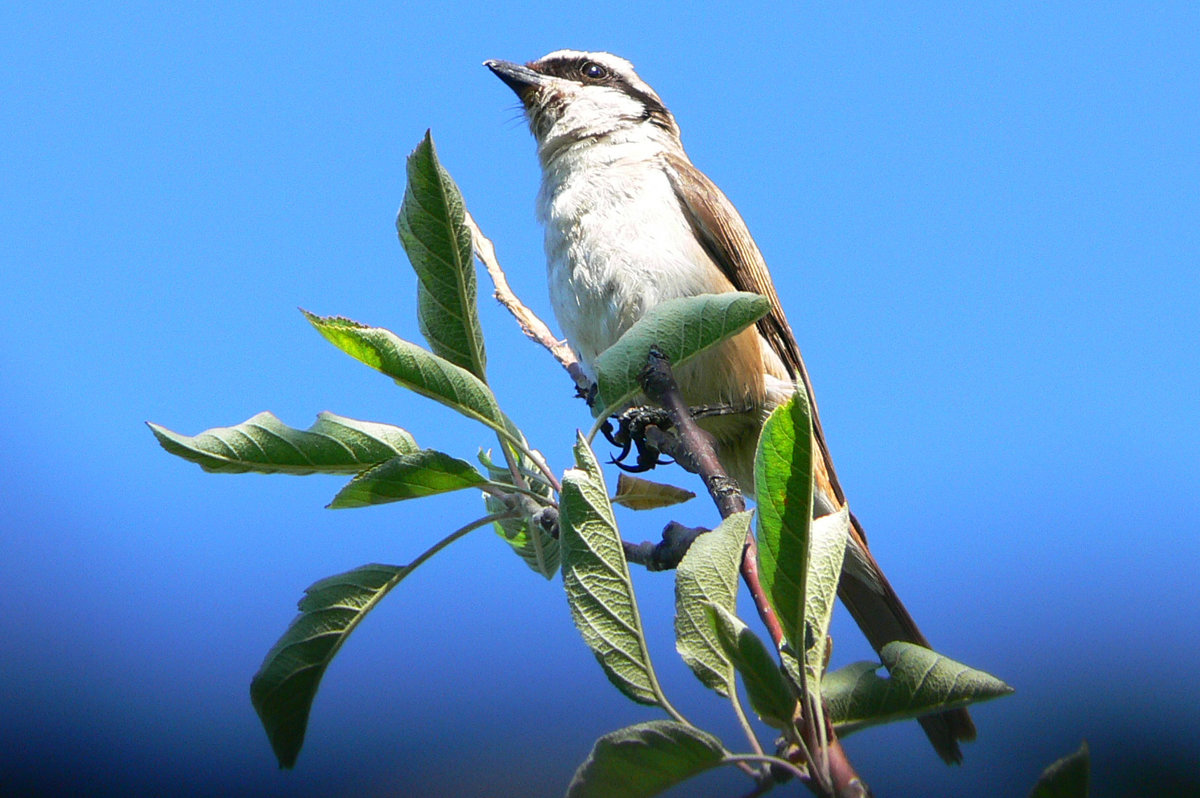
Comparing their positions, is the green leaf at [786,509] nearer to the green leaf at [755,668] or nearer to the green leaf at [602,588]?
the green leaf at [755,668]

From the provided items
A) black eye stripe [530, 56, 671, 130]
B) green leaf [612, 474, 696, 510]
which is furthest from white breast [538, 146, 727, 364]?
green leaf [612, 474, 696, 510]

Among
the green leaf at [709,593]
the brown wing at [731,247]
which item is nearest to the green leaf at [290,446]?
the green leaf at [709,593]

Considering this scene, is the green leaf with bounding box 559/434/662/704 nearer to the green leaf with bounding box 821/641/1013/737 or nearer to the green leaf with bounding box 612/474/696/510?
the green leaf with bounding box 821/641/1013/737

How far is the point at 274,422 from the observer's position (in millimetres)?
1856

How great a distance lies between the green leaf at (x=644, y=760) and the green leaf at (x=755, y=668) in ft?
0.27

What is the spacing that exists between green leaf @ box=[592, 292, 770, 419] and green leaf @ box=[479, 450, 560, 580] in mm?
279

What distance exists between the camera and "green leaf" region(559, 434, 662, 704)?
1444 millimetres

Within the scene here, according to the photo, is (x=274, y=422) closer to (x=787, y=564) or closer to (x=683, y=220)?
(x=787, y=564)

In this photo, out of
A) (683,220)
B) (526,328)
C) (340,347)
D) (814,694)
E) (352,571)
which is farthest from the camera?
(683,220)

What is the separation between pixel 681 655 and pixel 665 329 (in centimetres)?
60

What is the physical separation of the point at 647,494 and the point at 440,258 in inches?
37.7

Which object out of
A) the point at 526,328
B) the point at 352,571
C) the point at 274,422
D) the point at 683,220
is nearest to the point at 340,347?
the point at 274,422

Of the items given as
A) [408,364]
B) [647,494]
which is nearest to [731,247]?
[647,494]

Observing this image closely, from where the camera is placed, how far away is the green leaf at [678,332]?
1788 mm
